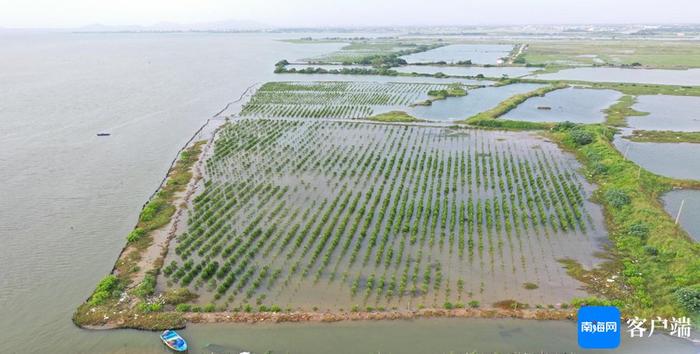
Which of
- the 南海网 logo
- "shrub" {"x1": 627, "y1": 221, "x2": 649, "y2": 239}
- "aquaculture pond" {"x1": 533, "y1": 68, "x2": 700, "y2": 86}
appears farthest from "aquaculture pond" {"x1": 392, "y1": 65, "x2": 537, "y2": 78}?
the 南海网 logo

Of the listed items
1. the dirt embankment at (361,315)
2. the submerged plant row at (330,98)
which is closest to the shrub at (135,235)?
the dirt embankment at (361,315)

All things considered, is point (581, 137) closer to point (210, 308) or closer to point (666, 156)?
point (666, 156)

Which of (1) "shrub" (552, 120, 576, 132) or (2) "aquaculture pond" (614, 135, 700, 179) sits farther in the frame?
(1) "shrub" (552, 120, 576, 132)

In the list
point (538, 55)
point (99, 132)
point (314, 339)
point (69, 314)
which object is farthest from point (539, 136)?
point (538, 55)

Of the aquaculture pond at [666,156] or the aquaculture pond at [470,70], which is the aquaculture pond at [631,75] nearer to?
the aquaculture pond at [470,70]

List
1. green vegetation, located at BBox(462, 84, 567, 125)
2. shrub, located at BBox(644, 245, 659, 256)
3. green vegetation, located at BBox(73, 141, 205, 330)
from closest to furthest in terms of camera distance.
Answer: green vegetation, located at BBox(73, 141, 205, 330), shrub, located at BBox(644, 245, 659, 256), green vegetation, located at BBox(462, 84, 567, 125)

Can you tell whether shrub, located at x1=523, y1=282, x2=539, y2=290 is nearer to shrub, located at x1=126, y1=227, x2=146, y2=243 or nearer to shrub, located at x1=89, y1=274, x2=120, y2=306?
shrub, located at x1=89, y1=274, x2=120, y2=306
